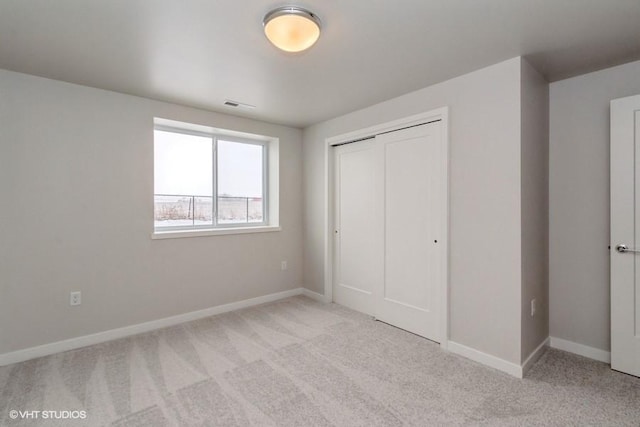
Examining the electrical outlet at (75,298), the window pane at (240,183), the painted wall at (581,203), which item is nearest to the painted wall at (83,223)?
the electrical outlet at (75,298)

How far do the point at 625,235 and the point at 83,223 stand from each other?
462 cm

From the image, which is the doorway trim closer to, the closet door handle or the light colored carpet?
the light colored carpet

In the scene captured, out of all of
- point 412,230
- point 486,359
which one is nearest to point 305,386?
point 486,359

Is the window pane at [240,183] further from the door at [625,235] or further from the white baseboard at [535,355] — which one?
the door at [625,235]

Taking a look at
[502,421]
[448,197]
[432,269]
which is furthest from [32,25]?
[502,421]

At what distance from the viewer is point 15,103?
2.53 m

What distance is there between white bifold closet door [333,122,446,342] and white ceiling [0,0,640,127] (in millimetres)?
692

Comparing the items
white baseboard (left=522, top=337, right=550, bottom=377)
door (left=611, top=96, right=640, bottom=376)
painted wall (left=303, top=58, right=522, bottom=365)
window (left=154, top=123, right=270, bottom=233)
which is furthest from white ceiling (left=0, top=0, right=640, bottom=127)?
white baseboard (left=522, top=337, right=550, bottom=377)

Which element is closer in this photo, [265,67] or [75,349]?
[265,67]

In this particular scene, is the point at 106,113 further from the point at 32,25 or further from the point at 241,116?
the point at 241,116

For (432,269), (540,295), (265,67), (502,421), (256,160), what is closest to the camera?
(502,421)

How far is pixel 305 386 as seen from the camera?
216 centimetres

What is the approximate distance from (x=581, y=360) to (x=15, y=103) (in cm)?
525

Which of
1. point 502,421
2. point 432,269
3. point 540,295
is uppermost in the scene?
point 432,269
